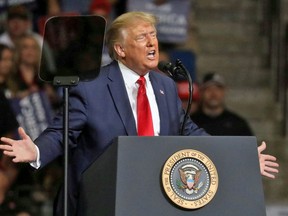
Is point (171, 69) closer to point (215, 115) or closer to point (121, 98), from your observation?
point (121, 98)

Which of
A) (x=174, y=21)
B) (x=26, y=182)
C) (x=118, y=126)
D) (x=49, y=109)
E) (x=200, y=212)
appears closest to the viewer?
(x=200, y=212)

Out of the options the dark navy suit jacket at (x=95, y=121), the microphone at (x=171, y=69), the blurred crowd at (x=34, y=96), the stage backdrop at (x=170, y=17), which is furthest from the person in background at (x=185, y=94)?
the microphone at (x=171, y=69)

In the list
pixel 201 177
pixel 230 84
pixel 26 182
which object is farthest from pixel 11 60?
pixel 201 177

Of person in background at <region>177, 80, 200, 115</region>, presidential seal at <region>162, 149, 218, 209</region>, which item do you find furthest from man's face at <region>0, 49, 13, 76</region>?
presidential seal at <region>162, 149, 218, 209</region>

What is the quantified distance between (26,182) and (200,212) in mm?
3382

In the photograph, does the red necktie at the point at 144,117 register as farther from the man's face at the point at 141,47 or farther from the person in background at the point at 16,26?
the person in background at the point at 16,26

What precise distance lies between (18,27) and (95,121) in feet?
12.9

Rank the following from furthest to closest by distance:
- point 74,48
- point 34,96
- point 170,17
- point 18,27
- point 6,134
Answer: point 170,17
point 18,27
point 34,96
point 6,134
point 74,48

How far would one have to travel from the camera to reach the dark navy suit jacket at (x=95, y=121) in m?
4.44

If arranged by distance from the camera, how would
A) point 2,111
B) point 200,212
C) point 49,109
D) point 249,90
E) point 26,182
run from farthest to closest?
point 249,90 → point 49,109 → point 26,182 → point 2,111 → point 200,212

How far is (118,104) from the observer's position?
4488 millimetres

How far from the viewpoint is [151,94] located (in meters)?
4.61

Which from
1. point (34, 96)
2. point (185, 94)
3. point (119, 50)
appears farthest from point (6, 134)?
point (119, 50)

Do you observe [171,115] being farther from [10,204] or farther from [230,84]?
[230,84]
